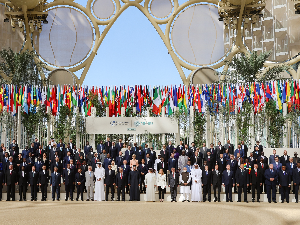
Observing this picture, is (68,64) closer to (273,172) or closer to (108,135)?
(108,135)

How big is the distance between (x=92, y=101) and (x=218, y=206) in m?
10.7

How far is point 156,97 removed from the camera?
71.5 feet

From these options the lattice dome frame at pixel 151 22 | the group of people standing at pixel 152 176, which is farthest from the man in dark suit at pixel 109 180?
the lattice dome frame at pixel 151 22

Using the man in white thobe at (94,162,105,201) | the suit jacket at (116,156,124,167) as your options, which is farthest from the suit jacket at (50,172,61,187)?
the suit jacket at (116,156,124,167)

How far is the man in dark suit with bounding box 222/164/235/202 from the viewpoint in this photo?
46.1 feet

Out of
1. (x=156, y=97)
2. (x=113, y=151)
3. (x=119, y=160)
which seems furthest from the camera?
(x=156, y=97)

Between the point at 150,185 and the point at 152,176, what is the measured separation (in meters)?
0.30

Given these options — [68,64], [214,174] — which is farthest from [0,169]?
[68,64]

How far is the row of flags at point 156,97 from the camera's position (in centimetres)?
2128

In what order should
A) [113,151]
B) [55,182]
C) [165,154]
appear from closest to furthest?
1. [55,182]
2. [165,154]
3. [113,151]

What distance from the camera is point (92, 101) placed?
70.6 ft

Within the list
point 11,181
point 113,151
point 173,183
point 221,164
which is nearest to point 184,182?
point 173,183

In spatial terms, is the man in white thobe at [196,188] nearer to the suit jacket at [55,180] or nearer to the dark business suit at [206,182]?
the dark business suit at [206,182]

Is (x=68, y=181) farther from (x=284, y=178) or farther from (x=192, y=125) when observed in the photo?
(x=192, y=125)
